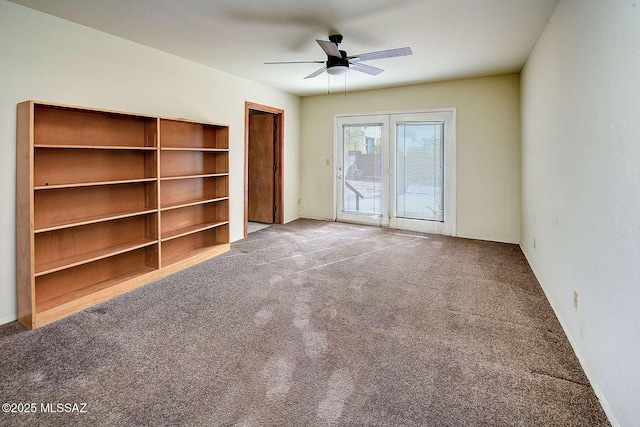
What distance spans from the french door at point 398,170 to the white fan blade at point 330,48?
8.57 ft

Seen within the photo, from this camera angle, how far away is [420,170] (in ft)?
18.2

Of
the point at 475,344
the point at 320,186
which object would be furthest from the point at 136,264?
the point at 320,186

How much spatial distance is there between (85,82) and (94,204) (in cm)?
112

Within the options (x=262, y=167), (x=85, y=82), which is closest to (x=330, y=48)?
(x=85, y=82)

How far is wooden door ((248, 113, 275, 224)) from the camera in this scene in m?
6.24

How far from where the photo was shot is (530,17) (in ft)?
9.53

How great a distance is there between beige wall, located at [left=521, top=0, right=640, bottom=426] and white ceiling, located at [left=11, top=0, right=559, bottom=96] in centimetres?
59

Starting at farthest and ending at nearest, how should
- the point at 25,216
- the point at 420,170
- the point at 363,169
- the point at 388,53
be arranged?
the point at 363,169, the point at 420,170, the point at 388,53, the point at 25,216

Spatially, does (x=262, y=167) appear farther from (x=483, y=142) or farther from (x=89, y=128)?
(x=483, y=142)

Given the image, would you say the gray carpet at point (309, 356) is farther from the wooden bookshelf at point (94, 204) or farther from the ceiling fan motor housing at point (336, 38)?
the ceiling fan motor housing at point (336, 38)

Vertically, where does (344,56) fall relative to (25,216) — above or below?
above

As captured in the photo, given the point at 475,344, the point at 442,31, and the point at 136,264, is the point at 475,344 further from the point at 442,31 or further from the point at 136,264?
the point at 136,264

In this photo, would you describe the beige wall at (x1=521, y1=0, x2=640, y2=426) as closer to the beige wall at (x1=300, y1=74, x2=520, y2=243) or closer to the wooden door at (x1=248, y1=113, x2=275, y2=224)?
the beige wall at (x1=300, y1=74, x2=520, y2=243)

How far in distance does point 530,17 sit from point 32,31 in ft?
13.5
